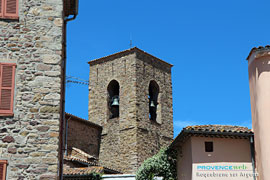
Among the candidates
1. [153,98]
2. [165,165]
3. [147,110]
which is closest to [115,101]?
[147,110]

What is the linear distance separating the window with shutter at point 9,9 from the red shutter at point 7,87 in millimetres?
1189

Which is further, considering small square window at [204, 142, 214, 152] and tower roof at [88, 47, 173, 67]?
tower roof at [88, 47, 173, 67]

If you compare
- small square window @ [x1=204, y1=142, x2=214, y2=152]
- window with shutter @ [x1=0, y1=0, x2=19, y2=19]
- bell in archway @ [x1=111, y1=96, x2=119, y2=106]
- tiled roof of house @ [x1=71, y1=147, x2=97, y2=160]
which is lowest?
small square window @ [x1=204, y1=142, x2=214, y2=152]

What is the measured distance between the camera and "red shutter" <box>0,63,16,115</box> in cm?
1063

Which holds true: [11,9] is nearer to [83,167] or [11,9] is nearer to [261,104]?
[261,104]

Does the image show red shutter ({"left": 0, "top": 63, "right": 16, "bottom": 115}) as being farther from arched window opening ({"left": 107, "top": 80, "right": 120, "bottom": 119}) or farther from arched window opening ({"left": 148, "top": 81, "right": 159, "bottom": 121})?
arched window opening ({"left": 148, "top": 81, "right": 159, "bottom": 121})

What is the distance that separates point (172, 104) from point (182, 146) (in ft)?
52.6

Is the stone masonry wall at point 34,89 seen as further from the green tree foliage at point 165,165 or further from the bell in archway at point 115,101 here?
the bell in archway at point 115,101

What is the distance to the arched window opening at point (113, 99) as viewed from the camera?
30.4 m

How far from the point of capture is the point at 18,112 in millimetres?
10688

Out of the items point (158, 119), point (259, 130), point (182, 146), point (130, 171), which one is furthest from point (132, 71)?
point (259, 130)

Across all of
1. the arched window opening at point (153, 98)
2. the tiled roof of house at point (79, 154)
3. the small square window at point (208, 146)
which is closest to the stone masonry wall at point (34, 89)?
the small square window at point (208, 146)

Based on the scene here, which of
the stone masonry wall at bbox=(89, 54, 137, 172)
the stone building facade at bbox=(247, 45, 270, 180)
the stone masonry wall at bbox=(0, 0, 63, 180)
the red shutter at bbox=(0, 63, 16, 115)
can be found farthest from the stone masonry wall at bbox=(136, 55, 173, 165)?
the red shutter at bbox=(0, 63, 16, 115)

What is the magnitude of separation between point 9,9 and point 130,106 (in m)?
18.3
